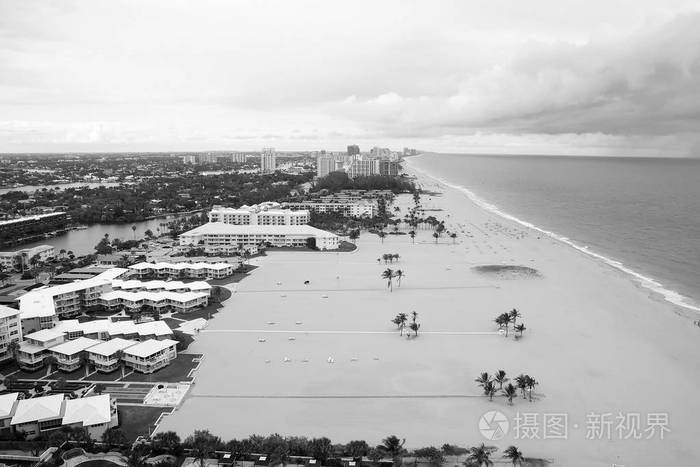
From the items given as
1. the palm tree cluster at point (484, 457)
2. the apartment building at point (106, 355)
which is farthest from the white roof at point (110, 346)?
the palm tree cluster at point (484, 457)

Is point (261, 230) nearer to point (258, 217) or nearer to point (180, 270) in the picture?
point (258, 217)

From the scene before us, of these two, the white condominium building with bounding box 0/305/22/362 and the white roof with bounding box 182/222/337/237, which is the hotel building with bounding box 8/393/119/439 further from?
the white roof with bounding box 182/222/337/237

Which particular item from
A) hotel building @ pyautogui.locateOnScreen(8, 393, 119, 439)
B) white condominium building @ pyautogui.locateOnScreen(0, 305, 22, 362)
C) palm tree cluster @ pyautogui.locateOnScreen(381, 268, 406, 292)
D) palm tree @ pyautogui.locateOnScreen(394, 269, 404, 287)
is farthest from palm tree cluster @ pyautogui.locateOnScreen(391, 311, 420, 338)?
white condominium building @ pyautogui.locateOnScreen(0, 305, 22, 362)

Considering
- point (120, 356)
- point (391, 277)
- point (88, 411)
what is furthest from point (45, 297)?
point (391, 277)

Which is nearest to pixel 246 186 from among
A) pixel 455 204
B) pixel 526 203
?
pixel 455 204

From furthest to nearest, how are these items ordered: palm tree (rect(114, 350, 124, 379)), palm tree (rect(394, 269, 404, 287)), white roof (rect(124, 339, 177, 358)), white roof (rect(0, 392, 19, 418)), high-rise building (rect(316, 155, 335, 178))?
1. high-rise building (rect(316, 155, 335, 178))
2. palm tree (rect(394, 269, 404, 287))
3. palm tree (rect(114, 350, 124, 379))
4. white roof (rect(124, 339, 177, 358))
5. white roof (rect(0, 392, 19, 418))

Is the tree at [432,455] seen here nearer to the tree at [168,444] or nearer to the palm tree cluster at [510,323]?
the tree at [168,444]
